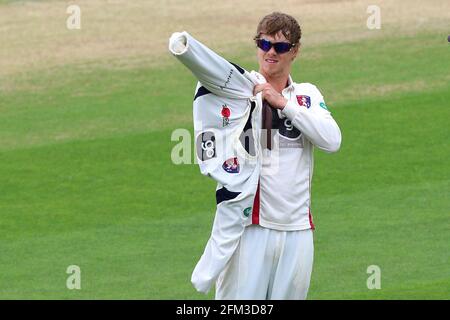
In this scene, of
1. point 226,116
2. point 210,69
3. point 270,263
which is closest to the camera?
point 210,69

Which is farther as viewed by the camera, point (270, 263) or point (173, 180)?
point (173, 180)

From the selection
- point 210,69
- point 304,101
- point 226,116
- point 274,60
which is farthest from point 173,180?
point 210,69

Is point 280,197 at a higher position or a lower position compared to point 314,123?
lower

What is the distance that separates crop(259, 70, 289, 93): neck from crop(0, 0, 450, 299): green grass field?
3518 mm

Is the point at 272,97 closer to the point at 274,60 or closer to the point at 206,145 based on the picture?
the point at 274,60

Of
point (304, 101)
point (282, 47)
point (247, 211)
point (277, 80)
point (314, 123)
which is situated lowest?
point (247, 211)

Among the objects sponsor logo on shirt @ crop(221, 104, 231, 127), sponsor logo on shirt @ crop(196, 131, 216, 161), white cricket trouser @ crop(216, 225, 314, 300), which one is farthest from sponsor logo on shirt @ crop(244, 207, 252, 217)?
sponsor logo on shirt @ crop(221, 104, 231, 127)

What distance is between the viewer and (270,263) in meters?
7.28

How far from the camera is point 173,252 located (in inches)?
464

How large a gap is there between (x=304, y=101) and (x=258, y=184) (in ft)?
1.63

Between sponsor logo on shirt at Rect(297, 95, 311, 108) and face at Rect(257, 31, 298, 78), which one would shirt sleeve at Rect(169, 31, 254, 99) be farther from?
sponsor logo on shirt at Rect(297, 95, 311, 108)

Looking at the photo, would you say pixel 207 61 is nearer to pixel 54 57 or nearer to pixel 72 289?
pixel 72 289
